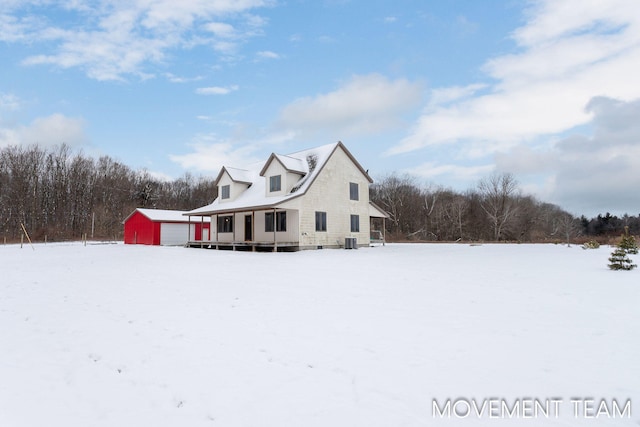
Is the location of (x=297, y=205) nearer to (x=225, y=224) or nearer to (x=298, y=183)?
(x=298, y=183)

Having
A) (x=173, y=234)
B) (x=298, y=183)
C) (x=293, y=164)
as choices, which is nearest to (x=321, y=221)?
(x=298, y=183)

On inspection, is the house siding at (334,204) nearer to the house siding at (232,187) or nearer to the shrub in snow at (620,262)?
the house siding at (232,187)

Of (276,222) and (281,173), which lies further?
(281,173)

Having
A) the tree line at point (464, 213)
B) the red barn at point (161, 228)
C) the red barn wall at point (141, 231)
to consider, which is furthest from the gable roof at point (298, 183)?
the tree line at point (464, 213)

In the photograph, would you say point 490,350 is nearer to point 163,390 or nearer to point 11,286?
point 163,390

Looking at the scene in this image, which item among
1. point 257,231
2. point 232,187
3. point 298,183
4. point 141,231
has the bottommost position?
point 257,231

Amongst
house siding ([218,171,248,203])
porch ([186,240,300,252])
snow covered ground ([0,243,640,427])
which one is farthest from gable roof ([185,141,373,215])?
snow covered ground ([0,243,640,427])

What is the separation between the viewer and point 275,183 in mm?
24781

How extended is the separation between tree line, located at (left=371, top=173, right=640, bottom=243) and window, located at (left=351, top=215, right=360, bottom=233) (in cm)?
1818

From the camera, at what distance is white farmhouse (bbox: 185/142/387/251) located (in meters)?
22.8

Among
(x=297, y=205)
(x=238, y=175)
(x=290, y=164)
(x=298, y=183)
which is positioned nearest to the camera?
(x=297, y=205)

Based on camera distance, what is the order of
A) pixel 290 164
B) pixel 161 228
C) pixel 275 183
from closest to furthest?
1. pixel 290 164
2. pixel 275 183
3. pixel 161 228

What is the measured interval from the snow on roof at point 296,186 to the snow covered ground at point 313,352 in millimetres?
13580

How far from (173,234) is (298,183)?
51.3 ft
